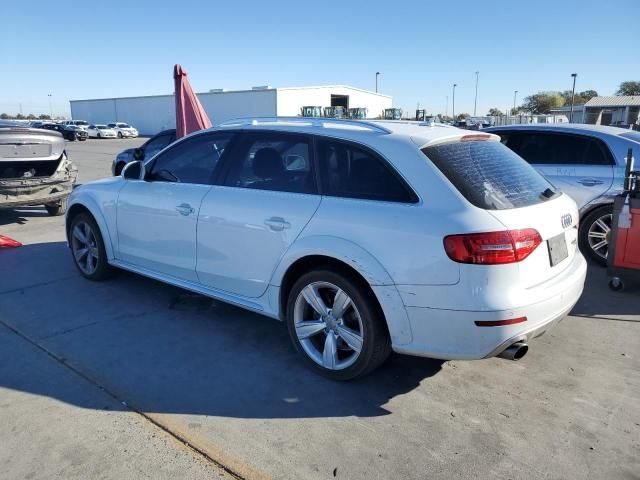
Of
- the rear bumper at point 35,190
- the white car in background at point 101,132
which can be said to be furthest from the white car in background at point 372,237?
the white car in background at point 101,132

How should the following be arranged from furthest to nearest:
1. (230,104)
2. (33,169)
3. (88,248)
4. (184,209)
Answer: (230,104), (33,169), (88,248), (184,209)

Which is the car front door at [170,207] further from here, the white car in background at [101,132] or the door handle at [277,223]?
the white car in background at [101,132]

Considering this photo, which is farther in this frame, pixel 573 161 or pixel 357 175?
pixel 573 161

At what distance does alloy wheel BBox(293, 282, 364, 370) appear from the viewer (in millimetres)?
3423

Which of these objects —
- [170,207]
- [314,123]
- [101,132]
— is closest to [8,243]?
[170,207]

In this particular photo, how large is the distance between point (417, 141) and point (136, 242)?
2928mm

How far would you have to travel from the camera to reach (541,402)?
3.33 meters

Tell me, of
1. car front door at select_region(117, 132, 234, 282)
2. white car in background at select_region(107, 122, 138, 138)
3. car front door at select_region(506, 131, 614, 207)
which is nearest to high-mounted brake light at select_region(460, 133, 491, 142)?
car front door at select_region(117, 132, 234, 282)

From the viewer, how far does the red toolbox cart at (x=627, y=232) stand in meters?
5.12

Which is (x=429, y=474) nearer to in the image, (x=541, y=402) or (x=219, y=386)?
Result: (x=541, y=402)

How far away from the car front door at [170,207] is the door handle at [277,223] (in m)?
0.82

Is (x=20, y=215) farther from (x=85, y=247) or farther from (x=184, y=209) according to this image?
(x=184, y=209)

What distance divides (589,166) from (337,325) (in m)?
4.56

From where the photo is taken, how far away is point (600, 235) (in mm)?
6285
